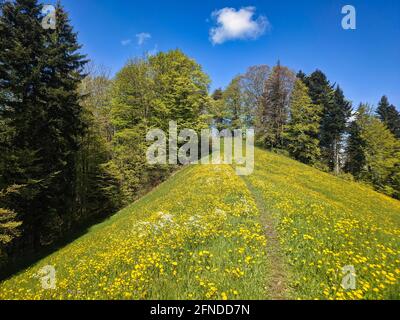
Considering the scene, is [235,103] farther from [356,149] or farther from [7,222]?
[7,222]

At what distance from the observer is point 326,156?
5275 cm

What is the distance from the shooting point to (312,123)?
45594mm

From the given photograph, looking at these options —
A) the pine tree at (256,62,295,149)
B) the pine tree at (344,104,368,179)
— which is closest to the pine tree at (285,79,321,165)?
the pine tree at (256,62,295,149)

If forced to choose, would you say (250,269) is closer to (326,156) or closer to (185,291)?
(185,291)

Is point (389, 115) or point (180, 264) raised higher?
point (389, 115)

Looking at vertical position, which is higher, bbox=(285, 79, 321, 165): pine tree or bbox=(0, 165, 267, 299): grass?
bbox=(285, 79, 321, 165): pine tree

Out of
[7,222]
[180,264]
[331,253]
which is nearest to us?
[331,253]

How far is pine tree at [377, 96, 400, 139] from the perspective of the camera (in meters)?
64.1

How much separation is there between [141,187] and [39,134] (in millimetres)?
16372

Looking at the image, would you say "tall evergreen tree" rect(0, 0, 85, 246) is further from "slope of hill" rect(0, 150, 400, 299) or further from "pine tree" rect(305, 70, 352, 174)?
"pine tree" rect(305, 70, 352, 174)

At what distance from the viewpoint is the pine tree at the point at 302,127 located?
4431cm

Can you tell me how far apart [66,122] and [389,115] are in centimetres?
8159

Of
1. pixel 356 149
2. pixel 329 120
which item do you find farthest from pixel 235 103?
pixel 356 149

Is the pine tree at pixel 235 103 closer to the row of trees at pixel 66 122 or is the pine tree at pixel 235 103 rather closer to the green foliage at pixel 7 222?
the row of trees at pixel 66 122
